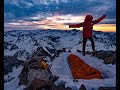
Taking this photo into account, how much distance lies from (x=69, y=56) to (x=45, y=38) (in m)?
5.17

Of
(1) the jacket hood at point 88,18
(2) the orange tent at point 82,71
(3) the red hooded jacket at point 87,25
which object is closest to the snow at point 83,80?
(2) the orange tent at point 82,71

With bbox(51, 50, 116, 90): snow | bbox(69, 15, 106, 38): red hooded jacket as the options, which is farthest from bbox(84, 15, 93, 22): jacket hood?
bbox(51, 50, 116, 90): snow

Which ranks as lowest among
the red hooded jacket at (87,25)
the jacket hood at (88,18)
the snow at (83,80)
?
the snow at (83,80)

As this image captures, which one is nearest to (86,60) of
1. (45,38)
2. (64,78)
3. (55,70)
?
(55,70)

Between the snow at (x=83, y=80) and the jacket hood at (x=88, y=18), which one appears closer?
the snow at (x=83, y=80)

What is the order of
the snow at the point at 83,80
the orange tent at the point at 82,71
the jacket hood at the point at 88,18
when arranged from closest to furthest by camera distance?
the snow at the point at 83,80 → the orange tent at the point at 82,71 → the jacket hood at the point at 88,18

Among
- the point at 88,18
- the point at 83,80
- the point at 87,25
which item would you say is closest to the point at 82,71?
the point at 83,80

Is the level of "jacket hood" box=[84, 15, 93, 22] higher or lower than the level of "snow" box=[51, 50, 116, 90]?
higher

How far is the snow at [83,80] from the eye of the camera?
16.2 feet

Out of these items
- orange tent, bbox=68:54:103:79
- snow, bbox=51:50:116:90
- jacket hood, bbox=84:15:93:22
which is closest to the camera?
snow, bbox=51:50:116:90

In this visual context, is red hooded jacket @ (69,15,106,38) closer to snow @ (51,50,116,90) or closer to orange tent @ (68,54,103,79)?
snow @ (51,50,116,90)

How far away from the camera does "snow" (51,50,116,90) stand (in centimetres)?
495

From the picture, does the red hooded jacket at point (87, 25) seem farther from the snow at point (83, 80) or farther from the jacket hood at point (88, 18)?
the snow at point (83, 80)

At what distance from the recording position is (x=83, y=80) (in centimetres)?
521
